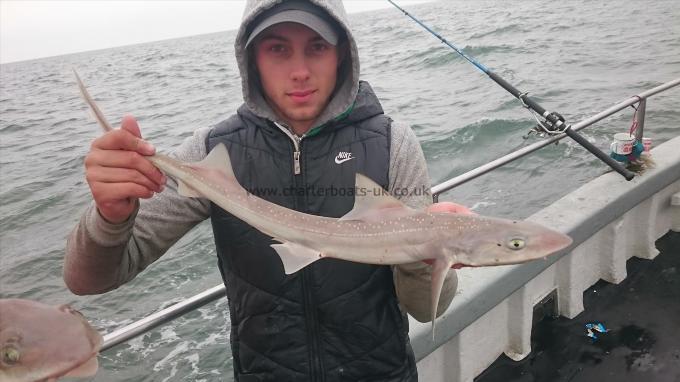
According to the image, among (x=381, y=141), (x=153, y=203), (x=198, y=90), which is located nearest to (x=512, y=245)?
(x=381, y=141)

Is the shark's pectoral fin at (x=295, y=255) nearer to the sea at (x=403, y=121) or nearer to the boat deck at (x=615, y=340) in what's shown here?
the sea at (x=403, y=121)

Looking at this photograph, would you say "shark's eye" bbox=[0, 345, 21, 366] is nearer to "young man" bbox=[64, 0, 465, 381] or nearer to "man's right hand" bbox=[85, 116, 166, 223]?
"man's right hand" bbox=[85, 116, 166, 223]

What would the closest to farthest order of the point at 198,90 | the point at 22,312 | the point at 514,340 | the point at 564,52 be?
the point at 22,312 < the point at 514,340 < the point at 564,52 < the point at 198,90

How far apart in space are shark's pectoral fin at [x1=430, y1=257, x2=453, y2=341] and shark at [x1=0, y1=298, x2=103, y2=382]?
1.13 meters

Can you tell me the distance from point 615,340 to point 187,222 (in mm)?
3590

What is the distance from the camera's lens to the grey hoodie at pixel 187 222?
6.16ft

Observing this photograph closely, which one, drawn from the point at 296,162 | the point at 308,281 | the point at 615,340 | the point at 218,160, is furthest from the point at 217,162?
the point at 615,340

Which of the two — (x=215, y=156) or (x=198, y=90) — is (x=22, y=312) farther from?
(x=198, y=90)

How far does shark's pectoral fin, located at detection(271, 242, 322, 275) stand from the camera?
1.91 metres

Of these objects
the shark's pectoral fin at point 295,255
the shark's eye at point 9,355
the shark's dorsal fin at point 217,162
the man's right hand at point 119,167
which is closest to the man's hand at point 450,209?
the shark's pectoral fin at point 295,255

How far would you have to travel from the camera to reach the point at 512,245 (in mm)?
1855

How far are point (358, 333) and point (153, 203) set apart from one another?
1112mm

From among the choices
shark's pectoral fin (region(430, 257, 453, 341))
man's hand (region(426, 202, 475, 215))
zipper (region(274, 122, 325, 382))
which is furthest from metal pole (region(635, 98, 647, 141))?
zipper (region(274, 122, 325, 382))

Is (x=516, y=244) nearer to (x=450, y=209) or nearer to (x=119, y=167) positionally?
(x=450, y=209)
